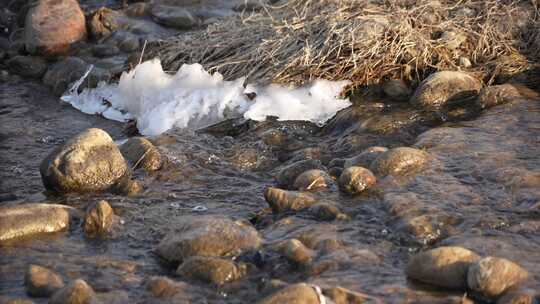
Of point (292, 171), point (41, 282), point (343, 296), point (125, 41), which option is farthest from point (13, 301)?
point (125, 41)

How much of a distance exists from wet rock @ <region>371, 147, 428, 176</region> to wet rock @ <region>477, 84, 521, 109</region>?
1.37 m

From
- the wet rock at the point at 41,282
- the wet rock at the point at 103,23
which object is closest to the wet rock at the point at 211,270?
the wet rock at the point at 41,282

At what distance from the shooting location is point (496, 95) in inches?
253

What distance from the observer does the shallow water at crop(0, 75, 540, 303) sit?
4.06m

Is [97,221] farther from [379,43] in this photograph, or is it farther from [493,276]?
[379,43]

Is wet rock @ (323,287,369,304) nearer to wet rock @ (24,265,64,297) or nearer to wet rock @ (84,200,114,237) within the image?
wet rock @ (24,265,64,297)

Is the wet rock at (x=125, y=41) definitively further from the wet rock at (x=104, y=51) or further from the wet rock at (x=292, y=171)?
the wet rock at (x=292, y=171)

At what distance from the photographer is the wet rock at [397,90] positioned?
22.0 feet

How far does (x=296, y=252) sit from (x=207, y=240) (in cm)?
47

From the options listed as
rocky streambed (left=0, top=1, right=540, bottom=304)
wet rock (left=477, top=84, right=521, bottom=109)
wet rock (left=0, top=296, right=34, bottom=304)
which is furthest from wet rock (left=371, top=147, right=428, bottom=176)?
wet rock (left=0, top=296, right=34, bottom=304)

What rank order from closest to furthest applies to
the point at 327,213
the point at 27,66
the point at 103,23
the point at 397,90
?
the point at 327,213
the point at 397,90
the point at 27,66
the point at 103,23

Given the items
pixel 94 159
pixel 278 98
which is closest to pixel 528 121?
pixel 278 98

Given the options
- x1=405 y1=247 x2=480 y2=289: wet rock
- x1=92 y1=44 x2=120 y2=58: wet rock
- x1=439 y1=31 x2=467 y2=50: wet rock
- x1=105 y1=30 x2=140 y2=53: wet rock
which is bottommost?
x1=92 y1=44 x2=120 y2=58: wet rock

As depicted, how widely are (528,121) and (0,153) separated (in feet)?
13.4
